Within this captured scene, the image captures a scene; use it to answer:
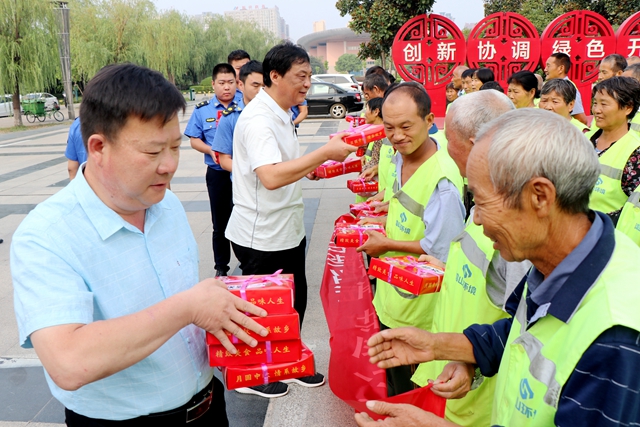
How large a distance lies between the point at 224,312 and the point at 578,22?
31.2 ft

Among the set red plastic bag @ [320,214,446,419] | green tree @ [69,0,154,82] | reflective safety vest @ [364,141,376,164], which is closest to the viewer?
red plastic bag @ [320,214,446,419]

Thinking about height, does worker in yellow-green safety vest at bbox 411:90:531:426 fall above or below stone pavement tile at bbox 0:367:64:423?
above

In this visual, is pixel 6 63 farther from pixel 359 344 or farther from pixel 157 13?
pixel 359 344

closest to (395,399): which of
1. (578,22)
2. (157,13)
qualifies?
(578,22)

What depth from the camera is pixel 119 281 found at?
49.4 inches

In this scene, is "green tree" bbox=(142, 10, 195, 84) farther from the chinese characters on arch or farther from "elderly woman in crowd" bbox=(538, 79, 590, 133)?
"elderly woman in crowd" bbox=(538, 79, 590, 133)

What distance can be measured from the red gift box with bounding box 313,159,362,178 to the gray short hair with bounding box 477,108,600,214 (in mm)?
2345

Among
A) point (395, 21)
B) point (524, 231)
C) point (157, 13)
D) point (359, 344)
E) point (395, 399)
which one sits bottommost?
point (359, 344)

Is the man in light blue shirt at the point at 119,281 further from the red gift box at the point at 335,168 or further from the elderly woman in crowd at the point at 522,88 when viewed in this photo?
the elderly woman in crowd at the point at 522,88

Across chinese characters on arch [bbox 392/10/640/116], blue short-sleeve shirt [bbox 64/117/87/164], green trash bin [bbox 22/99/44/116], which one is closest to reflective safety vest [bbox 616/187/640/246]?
blue short-sleeve shirt [bbox 64/117/87/164]

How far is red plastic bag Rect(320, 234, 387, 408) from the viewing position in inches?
90.5

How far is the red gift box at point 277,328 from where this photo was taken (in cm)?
134

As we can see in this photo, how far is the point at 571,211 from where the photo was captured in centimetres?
103

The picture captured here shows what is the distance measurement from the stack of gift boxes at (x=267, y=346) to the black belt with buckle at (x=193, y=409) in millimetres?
81
